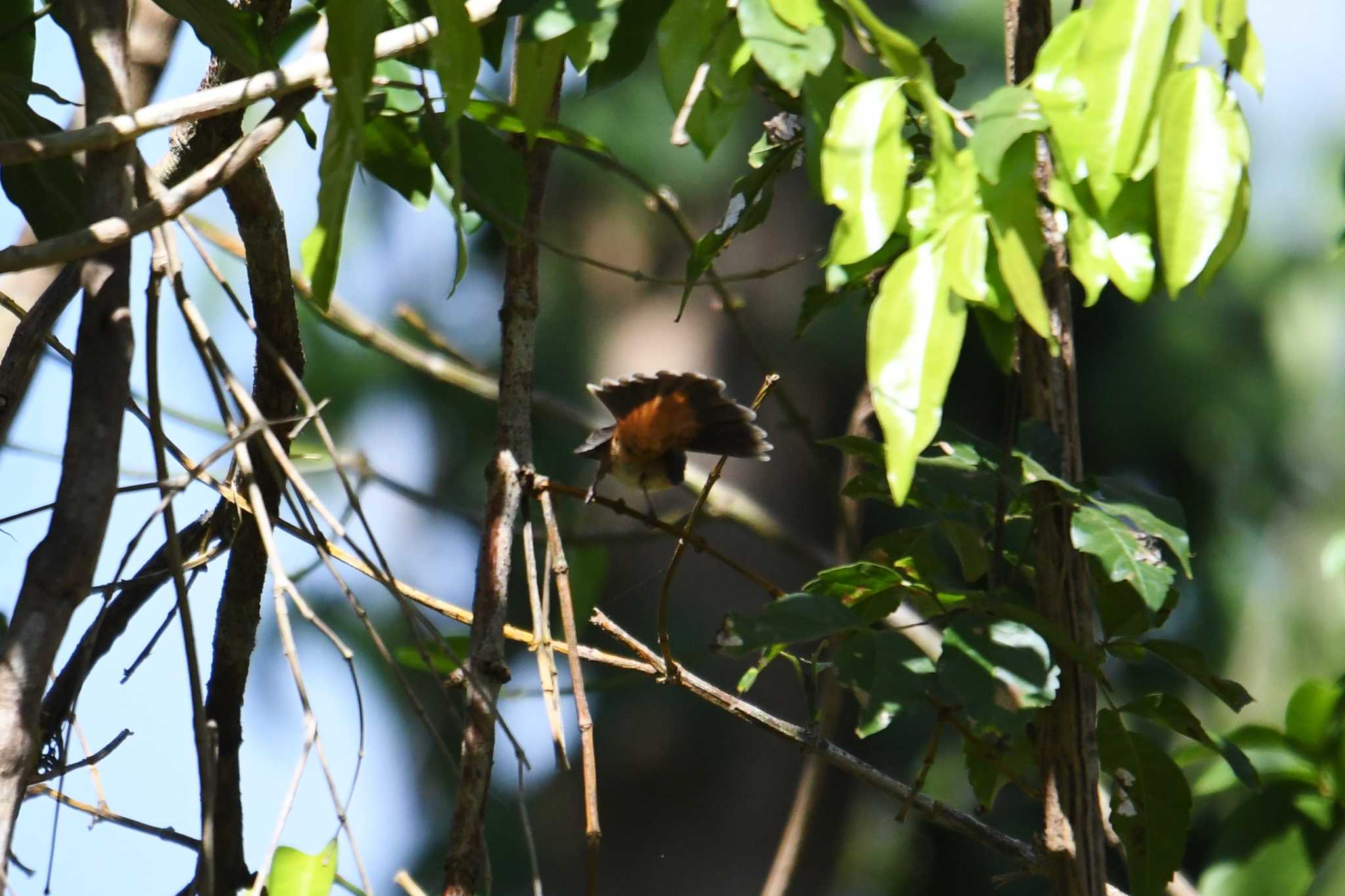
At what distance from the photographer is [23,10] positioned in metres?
0.73

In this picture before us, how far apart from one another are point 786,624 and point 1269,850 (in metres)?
0.73

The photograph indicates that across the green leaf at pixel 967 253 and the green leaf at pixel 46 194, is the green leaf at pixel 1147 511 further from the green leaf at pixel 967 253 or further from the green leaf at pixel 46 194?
the green leaf at pixel 46 194

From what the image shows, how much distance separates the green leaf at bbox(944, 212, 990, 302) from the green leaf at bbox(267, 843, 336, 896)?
1.22ft

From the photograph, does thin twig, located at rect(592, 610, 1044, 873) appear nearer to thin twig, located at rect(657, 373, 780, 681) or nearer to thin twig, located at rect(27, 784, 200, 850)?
thin twig, located at rect(657, 373, 780, 681)

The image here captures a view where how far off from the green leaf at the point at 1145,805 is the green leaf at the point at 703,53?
1.38 ft

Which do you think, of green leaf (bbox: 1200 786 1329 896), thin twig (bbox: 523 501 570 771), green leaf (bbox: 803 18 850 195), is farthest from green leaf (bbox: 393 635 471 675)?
green leaf (bbox: 1200 786 1329 896)

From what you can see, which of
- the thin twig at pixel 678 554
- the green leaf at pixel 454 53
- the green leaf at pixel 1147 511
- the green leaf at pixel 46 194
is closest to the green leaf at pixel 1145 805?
the green leaf at pixel 1147 511

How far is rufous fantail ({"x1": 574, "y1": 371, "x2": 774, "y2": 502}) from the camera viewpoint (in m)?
0.78

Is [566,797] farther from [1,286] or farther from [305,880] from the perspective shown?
[305,880]

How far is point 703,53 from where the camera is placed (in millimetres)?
479

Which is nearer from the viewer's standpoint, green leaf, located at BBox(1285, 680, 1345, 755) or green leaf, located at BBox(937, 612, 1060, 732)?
green leaf, located at BBox(937, 612, 1060, 732)

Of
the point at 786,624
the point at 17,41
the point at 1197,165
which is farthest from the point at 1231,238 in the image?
the point at 17,41

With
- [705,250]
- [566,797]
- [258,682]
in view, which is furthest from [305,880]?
[258,682]

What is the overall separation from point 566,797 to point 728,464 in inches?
27.7
